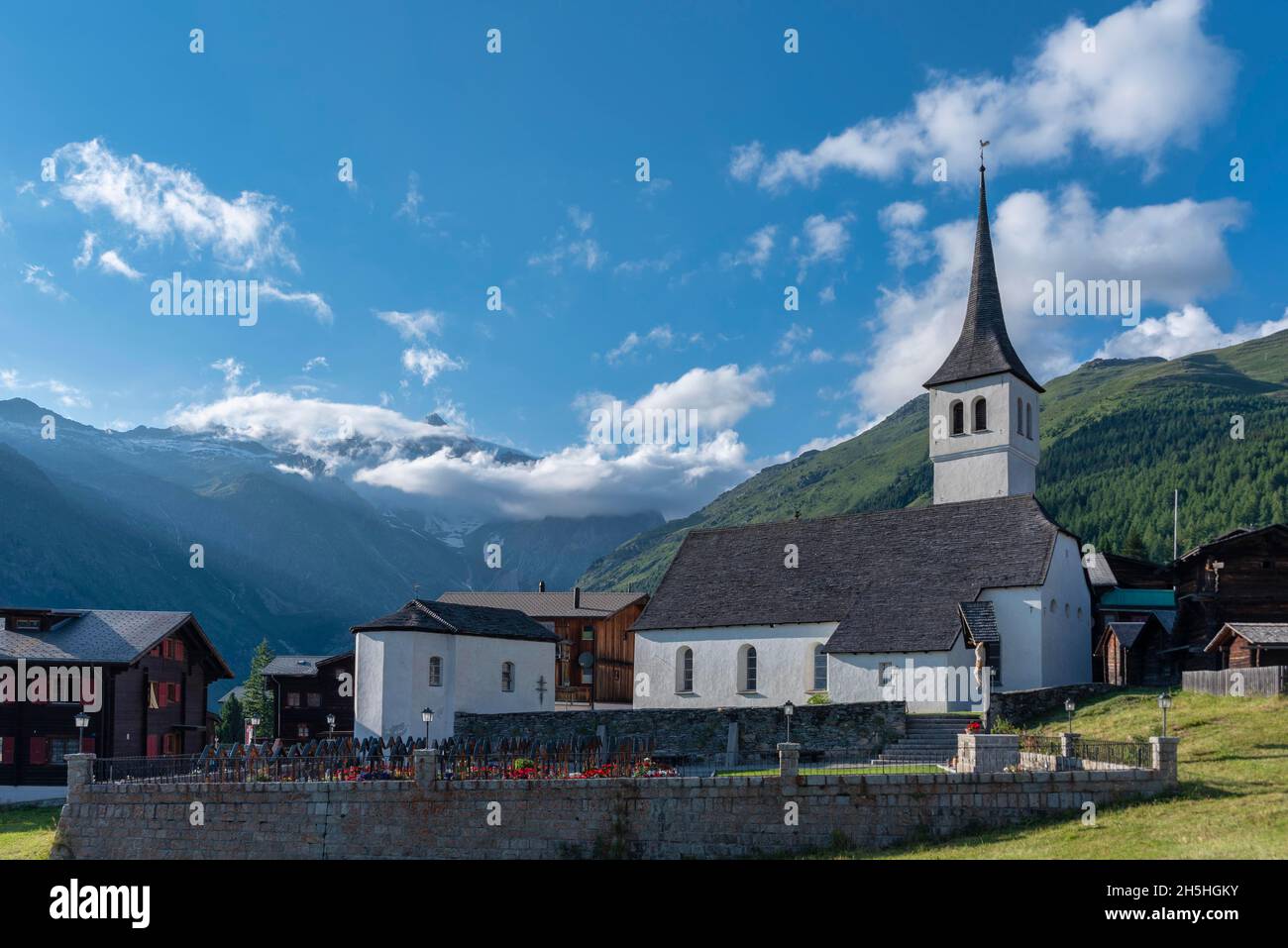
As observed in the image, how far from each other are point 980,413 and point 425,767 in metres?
39.0

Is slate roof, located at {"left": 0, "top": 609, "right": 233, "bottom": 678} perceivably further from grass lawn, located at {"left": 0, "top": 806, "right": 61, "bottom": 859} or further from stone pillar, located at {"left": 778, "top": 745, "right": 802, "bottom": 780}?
stone pillar, located at {"left": 778, "top": 745, "right": 802, "bottom": 780}

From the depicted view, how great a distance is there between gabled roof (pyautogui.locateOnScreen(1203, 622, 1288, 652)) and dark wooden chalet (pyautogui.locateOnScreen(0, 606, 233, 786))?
4430 centimetres

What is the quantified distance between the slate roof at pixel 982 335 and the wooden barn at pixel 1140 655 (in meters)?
15.7

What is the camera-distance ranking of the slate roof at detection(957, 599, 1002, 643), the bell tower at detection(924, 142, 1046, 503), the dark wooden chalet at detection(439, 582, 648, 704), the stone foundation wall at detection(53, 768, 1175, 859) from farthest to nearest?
the dark wooden chalet at detection(439, 582, 648, 704), the bell tower at detection(924, 142, 1046, 503), the slate roof at detection(957, 599, 1002, 643), the stone foundation wall at detection(53, 768, 1175, 859)

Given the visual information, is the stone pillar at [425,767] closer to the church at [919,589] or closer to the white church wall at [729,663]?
the church at [919,589]

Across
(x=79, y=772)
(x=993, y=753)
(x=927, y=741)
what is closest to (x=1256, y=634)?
(x=927, y=741)

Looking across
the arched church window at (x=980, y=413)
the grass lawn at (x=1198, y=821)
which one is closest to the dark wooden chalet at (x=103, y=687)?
the grass lawn at (x=1198, y=821)

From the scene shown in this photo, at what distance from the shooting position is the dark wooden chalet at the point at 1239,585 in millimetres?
47281

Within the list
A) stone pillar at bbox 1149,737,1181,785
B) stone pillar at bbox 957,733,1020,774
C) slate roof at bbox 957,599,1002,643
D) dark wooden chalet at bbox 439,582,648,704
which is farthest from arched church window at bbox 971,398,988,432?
stone pillar at bbox 1149,737,1181,785

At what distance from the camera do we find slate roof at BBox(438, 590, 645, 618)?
230ft

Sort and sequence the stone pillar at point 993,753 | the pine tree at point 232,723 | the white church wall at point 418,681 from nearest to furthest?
the stone pillar at point 993,753, the white church wall at point 418,681, the pine tree at point 232,723
